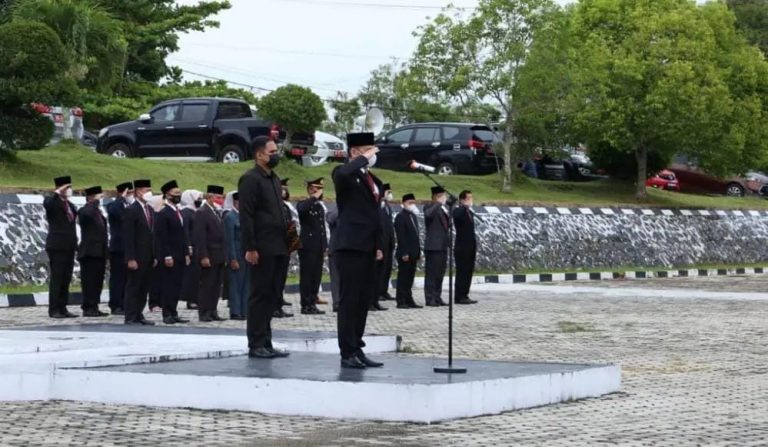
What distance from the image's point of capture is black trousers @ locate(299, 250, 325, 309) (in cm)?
2056

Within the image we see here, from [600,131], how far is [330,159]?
7791mm

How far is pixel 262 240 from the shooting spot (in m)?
12.6

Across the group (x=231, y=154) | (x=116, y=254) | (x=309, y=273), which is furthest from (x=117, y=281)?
(x=231, y=154)

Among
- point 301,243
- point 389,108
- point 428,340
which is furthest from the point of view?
point 389,108

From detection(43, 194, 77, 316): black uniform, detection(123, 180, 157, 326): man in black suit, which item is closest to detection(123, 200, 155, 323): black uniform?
detection(123, 180, 157, 326): man in black suit

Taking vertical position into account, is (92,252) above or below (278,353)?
above

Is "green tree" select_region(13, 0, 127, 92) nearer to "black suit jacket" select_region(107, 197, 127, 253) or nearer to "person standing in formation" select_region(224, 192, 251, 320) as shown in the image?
"black suit jacket" select_region(107, 197, 127, 253)

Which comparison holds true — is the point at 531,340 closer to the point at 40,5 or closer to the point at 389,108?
the point at 40,5

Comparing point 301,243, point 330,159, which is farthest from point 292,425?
point 330,159

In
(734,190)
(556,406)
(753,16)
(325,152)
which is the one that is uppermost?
(753,16)

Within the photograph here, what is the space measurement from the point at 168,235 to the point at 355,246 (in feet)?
24.6

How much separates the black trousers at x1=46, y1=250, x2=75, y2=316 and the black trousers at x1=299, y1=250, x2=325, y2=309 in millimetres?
3308

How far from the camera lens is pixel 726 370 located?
1375cm

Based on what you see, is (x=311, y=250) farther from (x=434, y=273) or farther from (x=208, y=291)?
(x=434, y=273)
